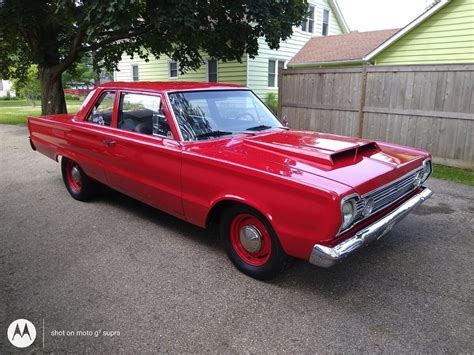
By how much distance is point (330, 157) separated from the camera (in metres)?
3.18

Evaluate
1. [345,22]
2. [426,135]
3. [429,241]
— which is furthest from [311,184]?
[345,22]

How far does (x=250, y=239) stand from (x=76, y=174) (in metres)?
3.36

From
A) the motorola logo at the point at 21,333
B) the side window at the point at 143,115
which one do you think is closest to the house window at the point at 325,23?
the side window at the point at 143,115

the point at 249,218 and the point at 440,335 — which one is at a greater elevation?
the point at 249,218

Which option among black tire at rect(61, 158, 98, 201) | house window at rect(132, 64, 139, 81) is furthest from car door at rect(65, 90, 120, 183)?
house window at rect(132, 64, 139, 81)

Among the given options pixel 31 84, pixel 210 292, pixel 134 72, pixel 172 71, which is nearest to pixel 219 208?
pixel 210 292

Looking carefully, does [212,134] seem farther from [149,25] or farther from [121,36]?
[121,36]

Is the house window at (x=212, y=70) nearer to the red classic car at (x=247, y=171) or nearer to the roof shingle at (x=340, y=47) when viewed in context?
the roof shingle at (x=340, y=47)

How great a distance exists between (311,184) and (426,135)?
5.86m

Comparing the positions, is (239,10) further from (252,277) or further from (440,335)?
(440,335)

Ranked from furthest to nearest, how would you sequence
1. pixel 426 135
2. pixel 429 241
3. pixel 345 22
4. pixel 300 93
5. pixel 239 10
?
pixel 345 22 → pixel 239 10 → pixel 300 93 → pixel 426 135 → pixel 429 241

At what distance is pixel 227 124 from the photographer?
13.2ft

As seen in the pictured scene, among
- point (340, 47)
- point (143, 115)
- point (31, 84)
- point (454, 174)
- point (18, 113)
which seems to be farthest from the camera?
point (31, 84)

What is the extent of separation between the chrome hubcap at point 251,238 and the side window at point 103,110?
237cm
